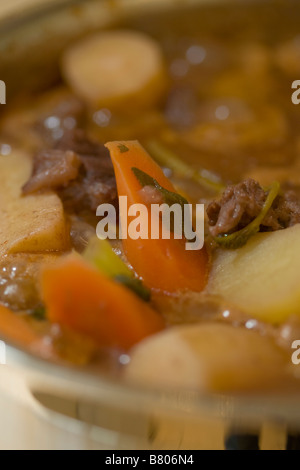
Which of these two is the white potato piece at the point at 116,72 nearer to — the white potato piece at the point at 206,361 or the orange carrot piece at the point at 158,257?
the orange carrot piece at the point at 158,257

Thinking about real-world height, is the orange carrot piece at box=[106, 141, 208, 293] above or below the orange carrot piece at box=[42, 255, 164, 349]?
above

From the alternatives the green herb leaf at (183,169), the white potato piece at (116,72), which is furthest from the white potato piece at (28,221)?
the white potato piece at (116,72)

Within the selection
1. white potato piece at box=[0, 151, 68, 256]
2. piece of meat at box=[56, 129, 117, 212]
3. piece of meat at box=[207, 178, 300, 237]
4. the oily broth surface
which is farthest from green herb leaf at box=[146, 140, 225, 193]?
white potato piece at box=[0, 151, 68, 256]

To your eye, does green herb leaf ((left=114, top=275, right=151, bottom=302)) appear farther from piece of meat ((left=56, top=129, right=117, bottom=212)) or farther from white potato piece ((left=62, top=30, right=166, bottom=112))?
white potato piece ((left=62, top=30, right=166, bottom=112))

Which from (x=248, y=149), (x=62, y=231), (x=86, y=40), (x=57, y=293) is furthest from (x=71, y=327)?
(x=86, y=40)

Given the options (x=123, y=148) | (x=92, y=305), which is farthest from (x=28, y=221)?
(x=92, y=305)
